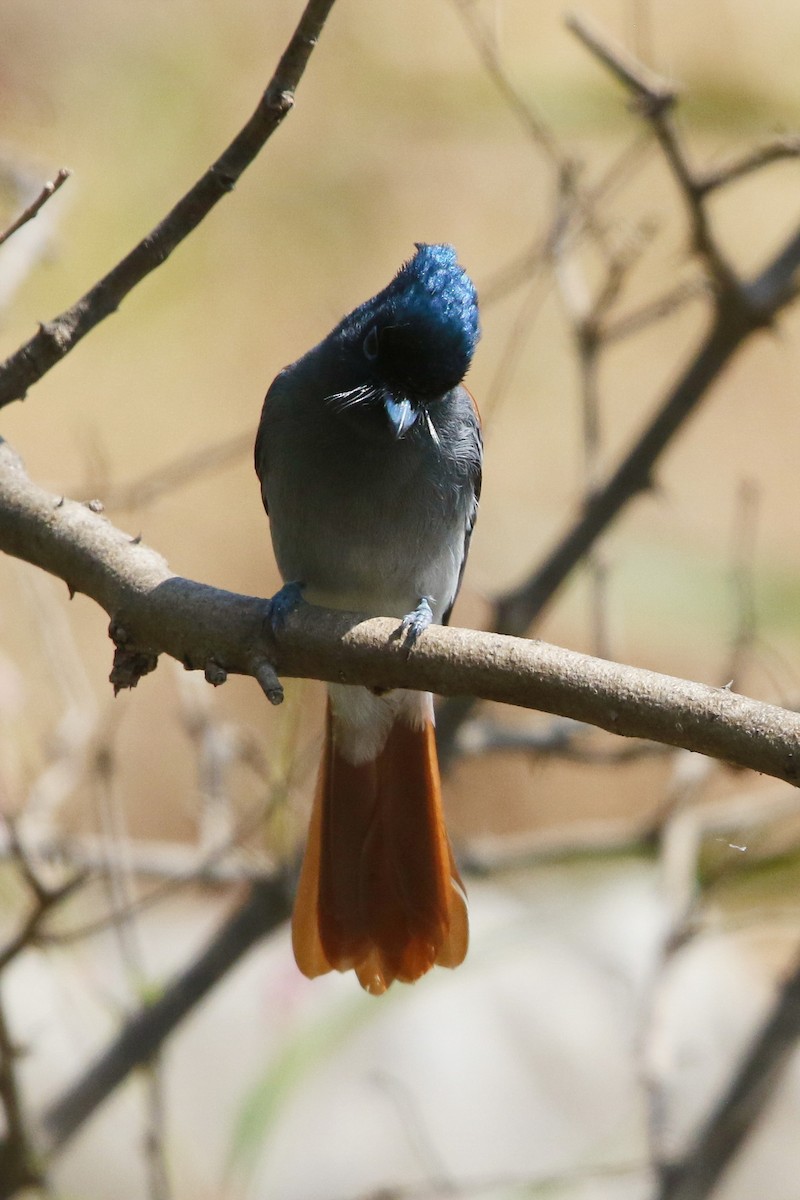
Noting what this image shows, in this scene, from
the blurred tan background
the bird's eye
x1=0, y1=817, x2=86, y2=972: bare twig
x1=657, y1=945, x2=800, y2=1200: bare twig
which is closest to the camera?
x1=0, y1=817, x2=86, y2=972: bare twig

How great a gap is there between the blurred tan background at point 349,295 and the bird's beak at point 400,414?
10.6 ft

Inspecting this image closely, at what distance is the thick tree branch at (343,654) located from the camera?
6.04 ft

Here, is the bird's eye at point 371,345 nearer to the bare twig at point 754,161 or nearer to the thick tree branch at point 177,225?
the thick tree branch at point 177,225

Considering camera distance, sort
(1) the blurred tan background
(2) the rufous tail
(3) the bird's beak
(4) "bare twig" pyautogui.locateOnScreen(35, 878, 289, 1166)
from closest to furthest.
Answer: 1. (3) the bird's beak
2. (2) the rufous tail
3. (4) "bare twig" pyautogui.locateOnScreen(35, 878, 289, 1166)
4. (1) the blurred tan background

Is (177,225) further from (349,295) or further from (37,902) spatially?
(349,295)

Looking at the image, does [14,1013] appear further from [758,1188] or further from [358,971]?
[758,1188]

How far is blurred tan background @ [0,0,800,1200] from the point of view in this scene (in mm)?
6594

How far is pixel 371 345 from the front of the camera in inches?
112

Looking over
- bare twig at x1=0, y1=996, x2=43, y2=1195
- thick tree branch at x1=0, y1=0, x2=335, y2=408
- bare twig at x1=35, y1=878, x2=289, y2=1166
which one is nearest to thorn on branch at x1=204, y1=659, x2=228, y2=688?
thick tree branch at x1=0, y1=0, x2=335, y2=408

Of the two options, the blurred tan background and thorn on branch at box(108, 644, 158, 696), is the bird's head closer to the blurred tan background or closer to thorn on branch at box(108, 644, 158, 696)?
thorn on branch at box(108, 644, 158, 696)

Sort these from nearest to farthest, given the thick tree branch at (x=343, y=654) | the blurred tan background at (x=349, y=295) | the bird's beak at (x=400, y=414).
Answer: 1. the thick tree branch at (x=343, y=654)
2. the bird's beak at (x=400, y=414)
3. the blurred tan background at (x=349, y=295)

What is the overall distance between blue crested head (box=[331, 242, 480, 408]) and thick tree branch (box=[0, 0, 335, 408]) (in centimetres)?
60

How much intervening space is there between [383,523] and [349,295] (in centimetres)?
466

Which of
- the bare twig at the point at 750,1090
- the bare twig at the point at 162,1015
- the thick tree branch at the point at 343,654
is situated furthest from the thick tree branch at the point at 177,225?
the bare twig at the point at 750,1090
